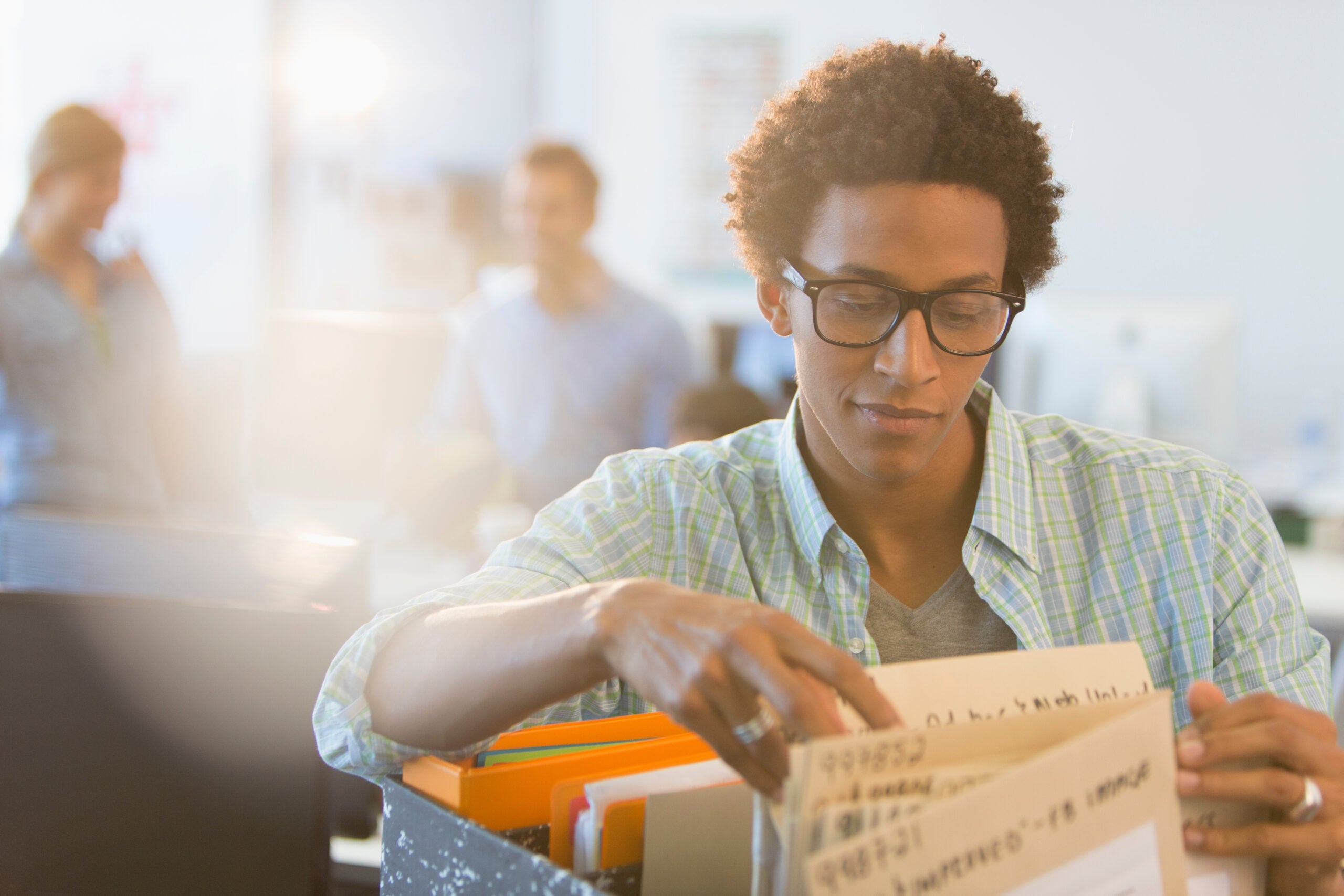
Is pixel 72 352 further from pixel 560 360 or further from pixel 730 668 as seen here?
pixel 730 668

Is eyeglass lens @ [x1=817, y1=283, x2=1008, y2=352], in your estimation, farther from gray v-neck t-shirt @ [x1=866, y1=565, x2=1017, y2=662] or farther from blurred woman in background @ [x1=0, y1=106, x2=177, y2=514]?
blurred woman in background @ [x1=0, y1=106, x2=177, y2=514]

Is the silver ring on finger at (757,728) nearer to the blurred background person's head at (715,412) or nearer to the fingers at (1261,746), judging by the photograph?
the fingers at (1261,746)

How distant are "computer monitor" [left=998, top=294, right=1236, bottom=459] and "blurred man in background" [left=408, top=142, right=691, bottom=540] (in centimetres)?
105

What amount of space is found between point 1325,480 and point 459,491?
9.07 feet

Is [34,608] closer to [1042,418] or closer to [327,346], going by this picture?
[1042,418]

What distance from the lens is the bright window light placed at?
4.75 m

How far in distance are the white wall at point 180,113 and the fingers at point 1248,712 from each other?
4.22 meters

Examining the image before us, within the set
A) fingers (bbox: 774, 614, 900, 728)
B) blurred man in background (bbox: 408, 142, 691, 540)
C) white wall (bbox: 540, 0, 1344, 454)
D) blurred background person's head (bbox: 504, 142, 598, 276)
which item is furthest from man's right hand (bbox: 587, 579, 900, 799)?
white wall (bbox: 540, 0, 1344, 454)

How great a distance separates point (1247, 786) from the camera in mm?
566

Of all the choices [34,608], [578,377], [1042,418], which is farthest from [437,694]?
[578,377]

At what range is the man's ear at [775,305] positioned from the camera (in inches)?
40.6

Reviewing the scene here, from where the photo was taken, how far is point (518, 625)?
27.7 inches

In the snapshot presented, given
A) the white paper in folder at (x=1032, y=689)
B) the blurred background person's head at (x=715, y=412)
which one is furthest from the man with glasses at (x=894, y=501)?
the blurred background person's head at (x=715, y=412)

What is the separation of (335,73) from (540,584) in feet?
14.6
